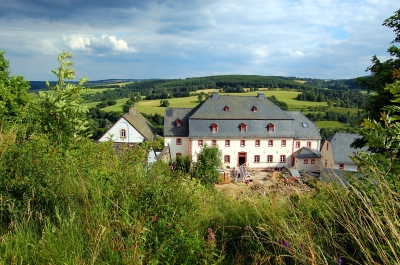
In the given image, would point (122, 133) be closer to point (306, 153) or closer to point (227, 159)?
point (227, 159)

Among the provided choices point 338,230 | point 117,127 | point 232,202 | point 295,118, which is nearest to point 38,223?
point 232,202

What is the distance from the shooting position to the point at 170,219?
378 centimetres

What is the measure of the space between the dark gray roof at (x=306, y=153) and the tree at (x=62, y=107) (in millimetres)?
32828

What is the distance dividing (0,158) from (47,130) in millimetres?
1209

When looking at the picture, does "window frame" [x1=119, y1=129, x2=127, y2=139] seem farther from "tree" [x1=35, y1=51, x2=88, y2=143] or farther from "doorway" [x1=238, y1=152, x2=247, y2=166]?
"tree" [x1=35, y1=51, x2=88, y2=143]

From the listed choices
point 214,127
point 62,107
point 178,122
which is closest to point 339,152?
point 214,127

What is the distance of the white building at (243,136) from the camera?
1423 inches

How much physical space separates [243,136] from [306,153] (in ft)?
24.4

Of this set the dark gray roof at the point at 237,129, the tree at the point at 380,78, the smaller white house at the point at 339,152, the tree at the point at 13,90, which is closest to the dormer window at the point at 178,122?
the dark gray roof at the point at 237,129

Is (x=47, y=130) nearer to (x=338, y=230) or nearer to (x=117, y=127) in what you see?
(x=338, y=230)

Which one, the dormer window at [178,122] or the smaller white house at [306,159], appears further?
the dormer window at [178,122]

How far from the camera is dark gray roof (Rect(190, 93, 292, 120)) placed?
37.0 meters

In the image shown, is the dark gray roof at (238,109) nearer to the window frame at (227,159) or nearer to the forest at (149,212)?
the window frame at (227,159)

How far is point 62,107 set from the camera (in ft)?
18.1
